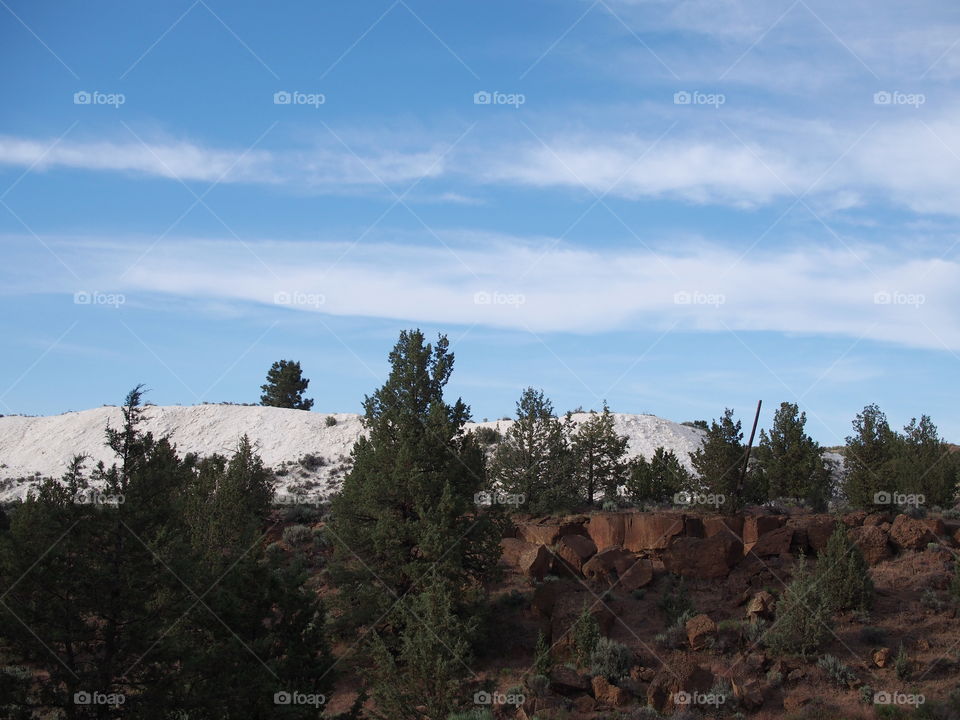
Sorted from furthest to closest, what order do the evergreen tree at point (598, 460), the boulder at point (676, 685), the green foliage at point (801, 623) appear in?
the evergreen tree at point (598, 460), the green foliage at point (801, 623), the boulder at point (676, 685)

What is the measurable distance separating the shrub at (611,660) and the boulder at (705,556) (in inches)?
238

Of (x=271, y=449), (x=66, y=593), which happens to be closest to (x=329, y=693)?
(x=66, y=593)

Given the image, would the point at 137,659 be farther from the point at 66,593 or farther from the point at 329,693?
the point at 329,693

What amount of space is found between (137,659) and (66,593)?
6.79ft

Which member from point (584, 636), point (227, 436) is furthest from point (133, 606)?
point (227, 436)

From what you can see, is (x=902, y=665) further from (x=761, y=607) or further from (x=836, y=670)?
(x=761, y=607)

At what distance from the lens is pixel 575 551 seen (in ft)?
115

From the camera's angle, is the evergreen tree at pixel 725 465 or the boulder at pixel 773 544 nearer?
the boulder at pixel 773 544

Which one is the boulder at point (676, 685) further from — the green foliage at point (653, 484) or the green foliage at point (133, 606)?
the green foliage at point (653, 484)

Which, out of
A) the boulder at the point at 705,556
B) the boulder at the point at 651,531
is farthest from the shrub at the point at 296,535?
the boulder at the point at 705,556

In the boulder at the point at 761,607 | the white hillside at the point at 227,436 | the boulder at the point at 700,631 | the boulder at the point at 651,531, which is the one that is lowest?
the boulder at the point at 700,631

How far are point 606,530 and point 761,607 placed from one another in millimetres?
7728

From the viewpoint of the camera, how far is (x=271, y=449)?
225ft

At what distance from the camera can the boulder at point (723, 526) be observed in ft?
118
